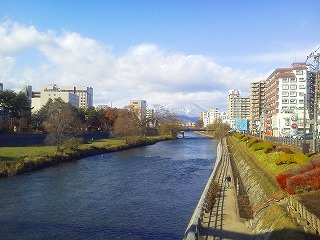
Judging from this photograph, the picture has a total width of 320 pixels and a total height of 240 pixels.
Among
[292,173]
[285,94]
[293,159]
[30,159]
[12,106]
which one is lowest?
[30,159]

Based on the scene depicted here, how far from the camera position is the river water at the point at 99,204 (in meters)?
19.9

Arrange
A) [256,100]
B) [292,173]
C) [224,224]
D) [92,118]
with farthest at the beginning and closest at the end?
[256,100]
[92,118]
[292,173]
[224,224]

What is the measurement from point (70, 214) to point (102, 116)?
289ft

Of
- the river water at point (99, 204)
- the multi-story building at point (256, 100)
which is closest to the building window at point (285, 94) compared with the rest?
the multi-story building at point (256, 100)

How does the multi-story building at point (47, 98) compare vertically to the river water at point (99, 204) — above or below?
above

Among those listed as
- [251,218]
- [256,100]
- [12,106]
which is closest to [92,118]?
[12,106]

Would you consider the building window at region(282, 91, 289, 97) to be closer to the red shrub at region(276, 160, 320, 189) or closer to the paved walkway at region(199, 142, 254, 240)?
the red shrub at region(276, 160, 320, 189)

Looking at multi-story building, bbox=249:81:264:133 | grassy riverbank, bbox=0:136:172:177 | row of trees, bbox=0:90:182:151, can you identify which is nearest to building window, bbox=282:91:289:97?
row of trees, bbox=0:90:182:151

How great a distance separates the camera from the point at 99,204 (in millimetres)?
25953

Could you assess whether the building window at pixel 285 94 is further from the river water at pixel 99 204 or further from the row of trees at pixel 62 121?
the river water at pixel 99 204

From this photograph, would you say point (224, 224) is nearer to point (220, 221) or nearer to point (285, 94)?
point (220, 221)

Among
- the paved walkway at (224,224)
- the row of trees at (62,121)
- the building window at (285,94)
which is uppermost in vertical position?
the building window at (285,94)

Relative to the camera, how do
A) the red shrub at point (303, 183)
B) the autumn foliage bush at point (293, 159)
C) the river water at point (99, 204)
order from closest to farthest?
the red shrub at point (303, 183) → the river water at point (99, 204) → the autumn foliage bush at point (293, 159)

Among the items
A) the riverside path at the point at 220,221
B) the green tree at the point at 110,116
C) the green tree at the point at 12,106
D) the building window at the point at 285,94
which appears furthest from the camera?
the green tree at the point at 110,116
